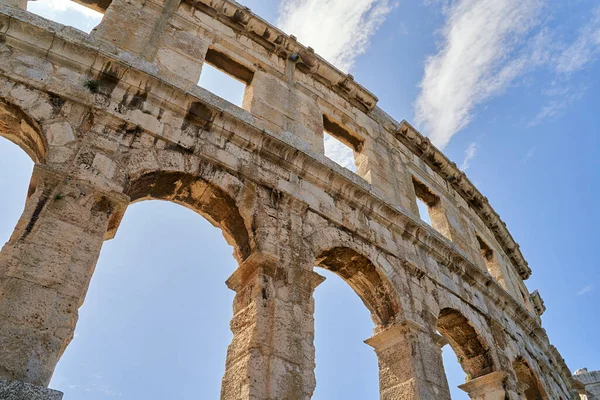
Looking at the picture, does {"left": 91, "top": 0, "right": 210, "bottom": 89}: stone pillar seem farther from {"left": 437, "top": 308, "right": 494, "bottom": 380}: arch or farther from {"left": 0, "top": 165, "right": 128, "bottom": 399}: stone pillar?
{"left": 437, "top": 308, "right": 494, "bottom": 380}: arch

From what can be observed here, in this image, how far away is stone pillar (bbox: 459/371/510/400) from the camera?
22.9ft

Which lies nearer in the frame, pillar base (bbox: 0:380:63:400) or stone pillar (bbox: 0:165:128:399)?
pillar base (bbox: 0:380:63:400)

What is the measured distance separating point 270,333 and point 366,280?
2.38m

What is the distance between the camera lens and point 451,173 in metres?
10.8

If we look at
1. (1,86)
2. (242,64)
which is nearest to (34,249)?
(1,86)

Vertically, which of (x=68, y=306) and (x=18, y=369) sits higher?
(x=68, y=306)

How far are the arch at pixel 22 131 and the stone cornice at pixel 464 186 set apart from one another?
22.7 feet

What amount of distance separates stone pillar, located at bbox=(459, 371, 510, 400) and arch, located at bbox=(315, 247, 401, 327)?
2231 mm

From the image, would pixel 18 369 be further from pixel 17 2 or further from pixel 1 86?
pixel 17 2

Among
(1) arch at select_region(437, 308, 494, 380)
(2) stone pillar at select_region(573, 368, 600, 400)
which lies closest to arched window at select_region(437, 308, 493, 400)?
(1) arch at select_region(437, 308, 494, 380)

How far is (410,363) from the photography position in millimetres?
5594

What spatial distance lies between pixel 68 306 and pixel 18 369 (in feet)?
1.82

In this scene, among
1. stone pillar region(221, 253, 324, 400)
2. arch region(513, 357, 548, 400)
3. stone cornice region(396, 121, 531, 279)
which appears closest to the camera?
stone pillar region(221, 253, 324, 400)

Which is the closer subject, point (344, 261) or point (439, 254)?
point (344, 261)
